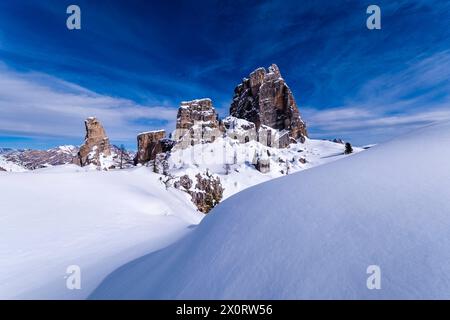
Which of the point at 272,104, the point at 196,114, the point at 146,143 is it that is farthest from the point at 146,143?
the point at 272,104

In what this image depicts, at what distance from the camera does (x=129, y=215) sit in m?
11.3

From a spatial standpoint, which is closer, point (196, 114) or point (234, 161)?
point (234, 161)

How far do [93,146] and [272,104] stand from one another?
314 ft

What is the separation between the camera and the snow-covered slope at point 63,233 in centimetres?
554

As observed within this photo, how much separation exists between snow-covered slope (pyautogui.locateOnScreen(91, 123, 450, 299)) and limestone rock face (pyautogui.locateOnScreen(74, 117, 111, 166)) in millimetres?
110253

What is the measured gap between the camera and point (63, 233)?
8055mm

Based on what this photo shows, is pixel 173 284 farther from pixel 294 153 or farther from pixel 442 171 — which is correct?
pixel 294 153

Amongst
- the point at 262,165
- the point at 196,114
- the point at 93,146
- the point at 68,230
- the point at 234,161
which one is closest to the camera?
the point at 68,230

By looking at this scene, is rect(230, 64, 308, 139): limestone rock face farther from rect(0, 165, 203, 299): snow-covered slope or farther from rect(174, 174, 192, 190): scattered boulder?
rect(0, 165, 203, 299): snow-covered slope

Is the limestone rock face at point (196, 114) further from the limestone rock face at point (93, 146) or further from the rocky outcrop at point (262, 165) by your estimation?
the limestone rock face at point (93, 146)

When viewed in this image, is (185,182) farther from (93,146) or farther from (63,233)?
(93,146)

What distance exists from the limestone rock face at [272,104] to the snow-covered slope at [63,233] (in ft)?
373

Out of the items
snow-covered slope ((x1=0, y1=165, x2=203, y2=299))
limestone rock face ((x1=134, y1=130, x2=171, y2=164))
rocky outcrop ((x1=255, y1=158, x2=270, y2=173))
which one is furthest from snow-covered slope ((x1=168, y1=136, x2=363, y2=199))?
snow-covered slope ((x1=0, y1=165, x2=203, y2=299))

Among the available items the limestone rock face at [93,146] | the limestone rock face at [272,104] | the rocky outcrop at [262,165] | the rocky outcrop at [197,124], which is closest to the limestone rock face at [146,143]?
the rocky outcrop at [197,124]
